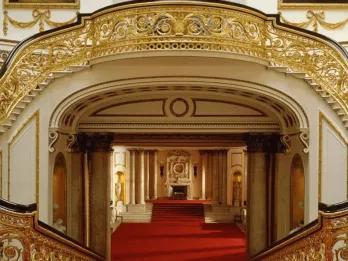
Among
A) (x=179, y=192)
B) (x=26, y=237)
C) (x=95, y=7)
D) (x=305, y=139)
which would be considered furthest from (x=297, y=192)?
(x=179, y=192)

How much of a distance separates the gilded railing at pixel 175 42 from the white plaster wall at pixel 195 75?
0.29m

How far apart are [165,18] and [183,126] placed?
362cm

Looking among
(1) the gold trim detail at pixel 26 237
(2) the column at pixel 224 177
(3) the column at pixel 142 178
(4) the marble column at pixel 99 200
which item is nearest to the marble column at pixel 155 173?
(3) the column at pixel 142 178

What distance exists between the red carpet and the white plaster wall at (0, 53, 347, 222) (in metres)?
5.38

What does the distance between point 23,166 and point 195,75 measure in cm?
351

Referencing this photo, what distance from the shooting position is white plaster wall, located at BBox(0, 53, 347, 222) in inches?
366

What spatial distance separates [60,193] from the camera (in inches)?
462

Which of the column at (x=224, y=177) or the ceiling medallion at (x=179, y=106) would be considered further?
the column at (x=224, y=177)

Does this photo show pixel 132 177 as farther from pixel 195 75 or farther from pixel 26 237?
pixel 26 237

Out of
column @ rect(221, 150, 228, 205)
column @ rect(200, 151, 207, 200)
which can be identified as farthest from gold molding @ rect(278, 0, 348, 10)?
column @ rect(200, 151, 207, 200)

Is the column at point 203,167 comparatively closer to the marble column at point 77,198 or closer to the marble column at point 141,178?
the marble column at point 141,178

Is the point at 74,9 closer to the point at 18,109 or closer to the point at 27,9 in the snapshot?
the point at 27,9

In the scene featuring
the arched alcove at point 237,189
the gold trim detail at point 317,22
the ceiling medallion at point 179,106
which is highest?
the gold trim detail at point 317,22

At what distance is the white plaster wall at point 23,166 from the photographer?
9.39m
